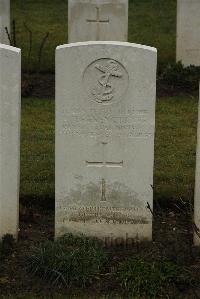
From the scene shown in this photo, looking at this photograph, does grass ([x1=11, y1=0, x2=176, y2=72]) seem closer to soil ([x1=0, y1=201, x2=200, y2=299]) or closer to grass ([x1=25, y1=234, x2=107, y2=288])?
soil ([x1=0, y1=201, x2=200, y2=299])

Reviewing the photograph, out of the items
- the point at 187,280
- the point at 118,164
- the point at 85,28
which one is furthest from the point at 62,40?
the point at 187,280

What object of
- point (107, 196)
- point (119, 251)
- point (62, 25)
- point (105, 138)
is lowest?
point (119, 251)

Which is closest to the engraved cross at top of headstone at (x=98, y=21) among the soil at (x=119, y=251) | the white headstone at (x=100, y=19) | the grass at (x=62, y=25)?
the white headstone at (x=100, y=19)

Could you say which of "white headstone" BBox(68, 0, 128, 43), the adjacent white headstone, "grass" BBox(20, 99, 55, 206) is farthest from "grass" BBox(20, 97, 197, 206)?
"white headstone" BBox(68, 0, 128, 43)

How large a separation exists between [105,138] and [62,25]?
34.4 ft

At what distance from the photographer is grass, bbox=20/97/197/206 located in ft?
25.7

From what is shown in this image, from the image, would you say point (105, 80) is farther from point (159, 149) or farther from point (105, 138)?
point (159, 149)

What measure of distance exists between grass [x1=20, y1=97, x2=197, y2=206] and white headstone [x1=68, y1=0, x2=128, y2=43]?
4.48ft

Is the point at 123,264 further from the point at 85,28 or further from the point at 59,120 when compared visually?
the point at 85,28

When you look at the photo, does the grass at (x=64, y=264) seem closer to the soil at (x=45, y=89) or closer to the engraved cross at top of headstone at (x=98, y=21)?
the soil at (x=45, y=89)

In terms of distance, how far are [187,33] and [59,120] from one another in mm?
6565

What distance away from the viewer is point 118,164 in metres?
6.73

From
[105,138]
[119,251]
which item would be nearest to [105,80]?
[105,138]

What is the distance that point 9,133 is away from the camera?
6.56 meters
